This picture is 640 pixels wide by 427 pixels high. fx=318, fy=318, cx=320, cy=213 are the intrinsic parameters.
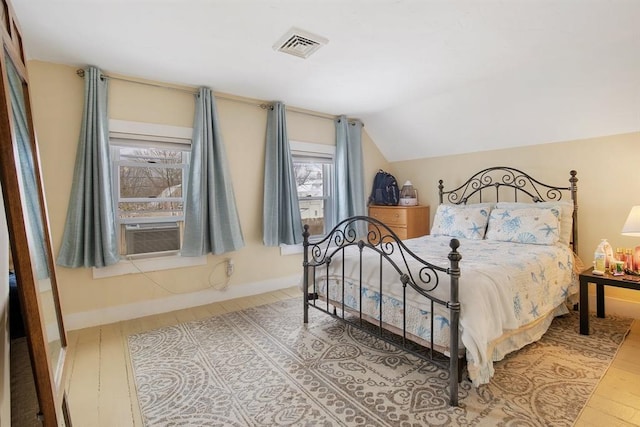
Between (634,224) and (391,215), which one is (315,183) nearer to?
(391,215)

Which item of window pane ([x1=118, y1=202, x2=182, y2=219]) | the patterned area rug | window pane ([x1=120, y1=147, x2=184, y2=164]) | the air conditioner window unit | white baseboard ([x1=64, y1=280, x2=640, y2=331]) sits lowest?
the patterned area rug

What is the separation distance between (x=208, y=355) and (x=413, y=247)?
191cm

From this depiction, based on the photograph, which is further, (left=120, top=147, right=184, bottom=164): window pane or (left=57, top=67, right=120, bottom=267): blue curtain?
(left=120, top=147, right=184, bottom=164): window pane

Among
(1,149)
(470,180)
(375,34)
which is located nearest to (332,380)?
(1,149)

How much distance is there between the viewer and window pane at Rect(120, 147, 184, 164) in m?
3.01

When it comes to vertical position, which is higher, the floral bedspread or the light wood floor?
the floral bedspread

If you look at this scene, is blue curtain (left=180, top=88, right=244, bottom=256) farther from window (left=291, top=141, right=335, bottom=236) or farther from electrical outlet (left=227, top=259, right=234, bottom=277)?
window (left=291, top=141, right=335, bottom=236)

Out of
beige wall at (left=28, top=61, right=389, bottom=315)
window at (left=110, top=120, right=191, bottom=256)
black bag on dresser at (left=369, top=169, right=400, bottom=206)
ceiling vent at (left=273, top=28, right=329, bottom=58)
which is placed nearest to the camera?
ceiling vent at (left=273, top=28, right=329, bottom=58)

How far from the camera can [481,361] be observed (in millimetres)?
1672

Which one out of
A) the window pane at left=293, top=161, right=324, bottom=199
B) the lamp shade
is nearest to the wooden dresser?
the window pane at left=293, top=161, right=324, bottom=199

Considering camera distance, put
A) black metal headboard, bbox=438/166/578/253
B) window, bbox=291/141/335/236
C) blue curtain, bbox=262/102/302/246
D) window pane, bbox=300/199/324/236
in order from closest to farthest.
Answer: black metal headboard, bbox=438/166/578/253, blue curtain, bbox=262/102/302/246, window, bbox=291/141/335/236, window pane, bbox=300/199/324/236

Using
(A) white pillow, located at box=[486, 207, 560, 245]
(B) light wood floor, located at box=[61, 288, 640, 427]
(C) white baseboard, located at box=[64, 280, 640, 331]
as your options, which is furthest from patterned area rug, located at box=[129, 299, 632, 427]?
(A) white pillow, located at box=[486, 207, 560, 245]

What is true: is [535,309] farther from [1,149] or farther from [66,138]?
[66,138]

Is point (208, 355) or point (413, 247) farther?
point (413, 247)
